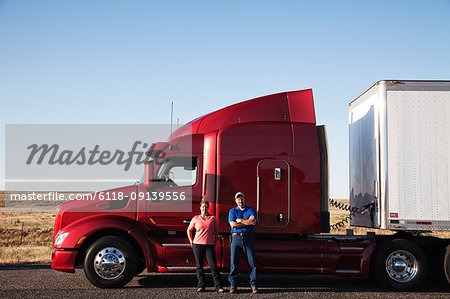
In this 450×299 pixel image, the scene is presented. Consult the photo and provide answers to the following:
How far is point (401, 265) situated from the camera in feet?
29.7

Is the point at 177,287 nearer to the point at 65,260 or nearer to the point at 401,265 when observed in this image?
the point at 65,260

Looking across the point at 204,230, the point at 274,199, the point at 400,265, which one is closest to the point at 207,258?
the point at 204,230

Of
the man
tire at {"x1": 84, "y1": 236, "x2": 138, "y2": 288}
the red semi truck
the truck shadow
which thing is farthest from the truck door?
tire at {"x1": 84, "y1": 236, "x2": 138, "y2": 288}

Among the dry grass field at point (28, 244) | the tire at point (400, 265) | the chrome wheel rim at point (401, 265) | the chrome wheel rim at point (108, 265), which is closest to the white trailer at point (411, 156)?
the tire at point (400, 265)

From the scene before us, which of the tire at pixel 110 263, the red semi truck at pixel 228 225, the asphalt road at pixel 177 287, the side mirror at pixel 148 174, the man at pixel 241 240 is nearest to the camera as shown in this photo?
the asphalt road at pixel 177 287

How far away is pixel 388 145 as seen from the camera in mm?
8891

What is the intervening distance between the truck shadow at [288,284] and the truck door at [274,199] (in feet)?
4.35

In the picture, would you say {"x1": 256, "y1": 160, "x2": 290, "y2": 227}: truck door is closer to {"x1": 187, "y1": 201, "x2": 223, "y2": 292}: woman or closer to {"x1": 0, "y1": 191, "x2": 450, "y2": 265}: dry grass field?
{"x1": 187, "y1": 201, "x2": 223, "y2": 292}: woman

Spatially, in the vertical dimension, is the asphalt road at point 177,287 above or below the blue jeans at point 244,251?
below

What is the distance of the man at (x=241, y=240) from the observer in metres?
8.39

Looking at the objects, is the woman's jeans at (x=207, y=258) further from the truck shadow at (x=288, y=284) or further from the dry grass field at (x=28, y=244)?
the dry grass field at (x=28, y=244)

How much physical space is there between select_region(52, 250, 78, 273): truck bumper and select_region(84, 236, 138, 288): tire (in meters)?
0.30

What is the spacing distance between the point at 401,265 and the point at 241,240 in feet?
10.9

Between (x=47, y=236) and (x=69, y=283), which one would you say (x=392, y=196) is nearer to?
(x=69, y=283)
